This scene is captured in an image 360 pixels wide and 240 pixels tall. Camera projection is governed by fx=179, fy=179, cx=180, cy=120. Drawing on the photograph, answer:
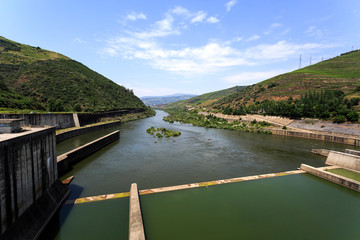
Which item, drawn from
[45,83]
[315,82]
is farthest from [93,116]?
[315,82]

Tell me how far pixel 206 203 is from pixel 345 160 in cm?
1864

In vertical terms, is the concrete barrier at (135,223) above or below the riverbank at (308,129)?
below

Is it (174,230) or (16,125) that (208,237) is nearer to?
(174,230)

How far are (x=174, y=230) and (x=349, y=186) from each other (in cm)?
1670

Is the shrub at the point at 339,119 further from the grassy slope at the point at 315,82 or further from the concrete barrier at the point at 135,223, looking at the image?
the concrete barrier at the point at 135,223

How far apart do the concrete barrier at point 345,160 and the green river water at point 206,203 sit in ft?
6.41

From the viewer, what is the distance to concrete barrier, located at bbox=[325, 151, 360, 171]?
63.3 ft

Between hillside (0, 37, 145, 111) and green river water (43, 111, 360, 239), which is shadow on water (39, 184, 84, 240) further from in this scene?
hillside (0, 37, 145, 111)

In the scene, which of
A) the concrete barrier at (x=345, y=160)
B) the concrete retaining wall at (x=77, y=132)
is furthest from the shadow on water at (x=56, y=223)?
the concrete barrier at (x=345, y=160)

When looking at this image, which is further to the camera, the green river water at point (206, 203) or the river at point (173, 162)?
the river at point (173, 162)

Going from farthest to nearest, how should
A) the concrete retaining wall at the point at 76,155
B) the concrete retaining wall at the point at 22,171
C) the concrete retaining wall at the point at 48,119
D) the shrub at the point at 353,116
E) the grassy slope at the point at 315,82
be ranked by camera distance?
the grassy slope at the point at 315,82 < the shrub at the point at 353,116 < the concrete retaining wall at the point at 48,119 < the concrete retaining wall at the point at 76,155 < the concrete retaining wall at the point at 22,171

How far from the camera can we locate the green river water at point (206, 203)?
1065 centimetres

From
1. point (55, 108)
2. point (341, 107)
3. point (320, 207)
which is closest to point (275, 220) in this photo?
point (320, 207)

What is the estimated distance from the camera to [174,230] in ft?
35.1
